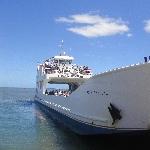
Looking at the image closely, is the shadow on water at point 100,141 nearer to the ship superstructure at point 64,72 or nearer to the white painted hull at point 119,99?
the white painted hull at point 119,99

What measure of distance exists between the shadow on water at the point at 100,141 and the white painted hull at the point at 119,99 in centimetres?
58

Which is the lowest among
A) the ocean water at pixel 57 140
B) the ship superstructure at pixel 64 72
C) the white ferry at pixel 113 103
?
the ocean water at pixel 57 140

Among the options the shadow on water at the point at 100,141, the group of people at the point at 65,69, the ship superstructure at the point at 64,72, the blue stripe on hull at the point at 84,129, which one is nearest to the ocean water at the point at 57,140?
the shadow on water at the point at 100,141

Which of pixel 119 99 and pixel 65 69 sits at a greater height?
pixel 65 69

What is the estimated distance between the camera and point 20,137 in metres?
25.7

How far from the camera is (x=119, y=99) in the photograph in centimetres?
1880

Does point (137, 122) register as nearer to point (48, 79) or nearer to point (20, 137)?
point (20, 137)

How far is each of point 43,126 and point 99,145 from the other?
1234 cm

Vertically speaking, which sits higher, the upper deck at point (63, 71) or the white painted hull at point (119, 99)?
the upper deck at point (63, 71)

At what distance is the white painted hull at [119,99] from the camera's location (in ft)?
56.6

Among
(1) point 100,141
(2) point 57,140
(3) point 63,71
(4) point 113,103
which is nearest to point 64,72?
(3) point 63,71

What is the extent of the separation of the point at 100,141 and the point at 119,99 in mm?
4308

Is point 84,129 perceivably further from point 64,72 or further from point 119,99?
point 64,72

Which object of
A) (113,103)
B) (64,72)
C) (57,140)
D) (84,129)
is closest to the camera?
(113,103)
